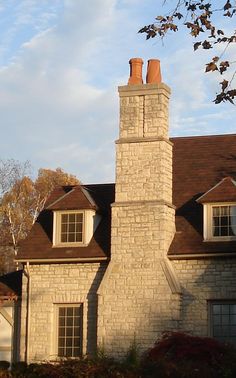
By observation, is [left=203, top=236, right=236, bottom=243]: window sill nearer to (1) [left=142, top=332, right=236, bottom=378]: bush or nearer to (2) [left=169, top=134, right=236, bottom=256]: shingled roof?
(2) [left=169, top=134, right=236, bottom=256]: shingled roof

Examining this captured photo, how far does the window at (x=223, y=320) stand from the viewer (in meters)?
23.3

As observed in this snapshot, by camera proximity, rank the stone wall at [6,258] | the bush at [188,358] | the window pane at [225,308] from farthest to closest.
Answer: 1. the stone wall at [6,258]
2. the window pane at [225,308]
3. the bush at [188,358]

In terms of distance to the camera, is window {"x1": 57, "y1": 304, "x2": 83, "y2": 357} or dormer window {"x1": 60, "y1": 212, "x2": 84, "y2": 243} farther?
dormer window {"x1": 60, "y1": 212, "x2": 84, "y2": 243}

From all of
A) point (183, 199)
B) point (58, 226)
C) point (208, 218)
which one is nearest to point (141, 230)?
point (208, 218)

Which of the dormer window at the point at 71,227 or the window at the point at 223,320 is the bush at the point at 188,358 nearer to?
the window at the point at 223,320

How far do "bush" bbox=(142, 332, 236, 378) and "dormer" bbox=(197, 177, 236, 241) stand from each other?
3.51 metres

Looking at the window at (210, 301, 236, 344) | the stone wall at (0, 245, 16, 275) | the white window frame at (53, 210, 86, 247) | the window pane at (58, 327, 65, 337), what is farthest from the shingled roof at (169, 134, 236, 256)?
the stone wall at (0, 245, 16, 275)

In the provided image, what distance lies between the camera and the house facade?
23562mm

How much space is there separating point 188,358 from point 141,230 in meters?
5.43

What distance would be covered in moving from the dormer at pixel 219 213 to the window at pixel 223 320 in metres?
1.88

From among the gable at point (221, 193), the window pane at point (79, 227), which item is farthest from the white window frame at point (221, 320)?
the window pane at point (79, 227)

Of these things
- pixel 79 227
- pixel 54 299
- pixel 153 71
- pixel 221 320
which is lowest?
pixel 221 320

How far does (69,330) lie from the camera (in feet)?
81.8

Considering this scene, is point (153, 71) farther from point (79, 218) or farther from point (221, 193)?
point (79, 218)
